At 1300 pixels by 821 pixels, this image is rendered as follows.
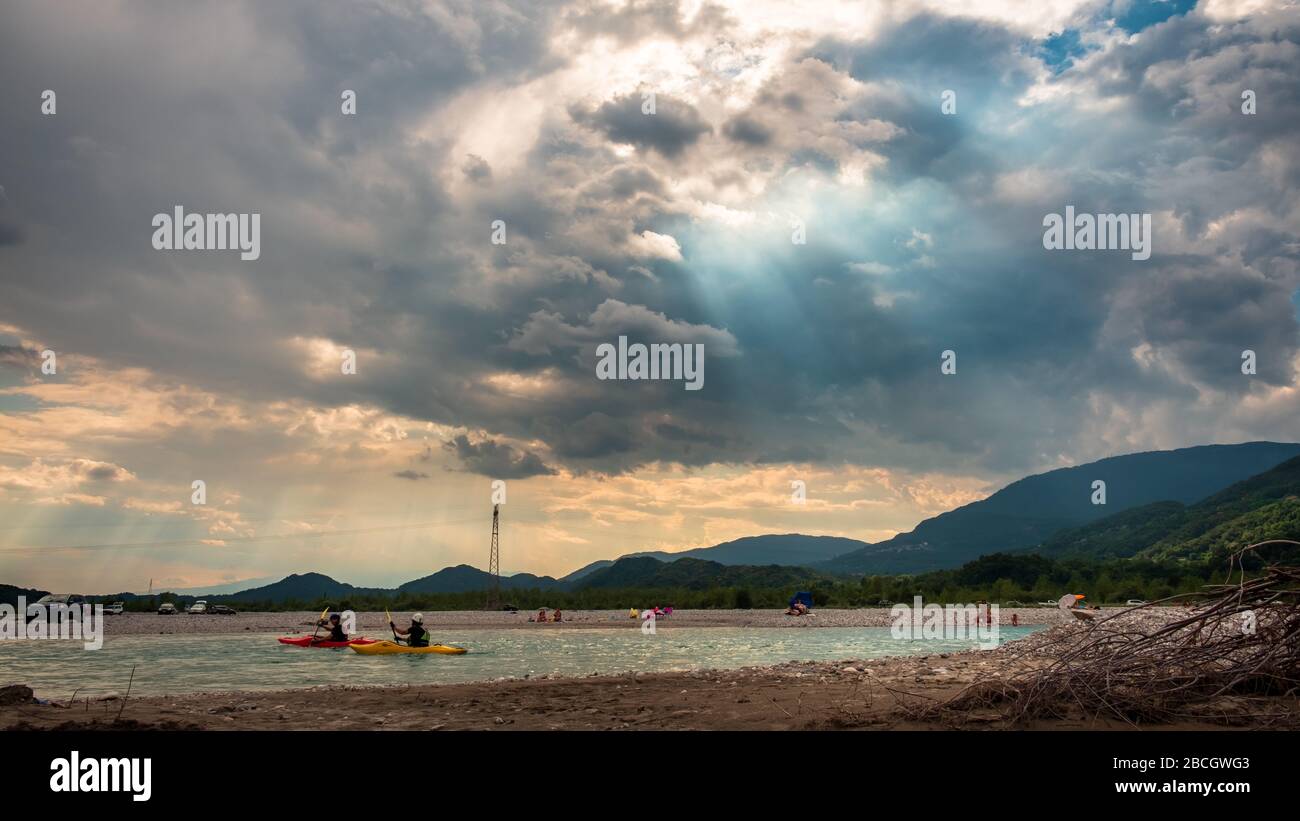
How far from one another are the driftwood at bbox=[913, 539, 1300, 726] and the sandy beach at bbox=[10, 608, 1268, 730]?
1.08 feet

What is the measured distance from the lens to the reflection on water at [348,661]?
101 feet

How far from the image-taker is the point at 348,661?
4078 centimetres

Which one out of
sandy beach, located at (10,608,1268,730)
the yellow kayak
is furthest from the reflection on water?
sandy beach, located at (10,608,1268,730)

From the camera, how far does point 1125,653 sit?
42.8ft

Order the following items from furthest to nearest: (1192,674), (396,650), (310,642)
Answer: (310,642) → (396,650) → (1192,674)

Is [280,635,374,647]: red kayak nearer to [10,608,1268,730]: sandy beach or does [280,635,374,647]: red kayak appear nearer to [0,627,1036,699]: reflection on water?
[0,627,1036,699]: reflection on water

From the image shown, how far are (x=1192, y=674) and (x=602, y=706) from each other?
1105 centimetres

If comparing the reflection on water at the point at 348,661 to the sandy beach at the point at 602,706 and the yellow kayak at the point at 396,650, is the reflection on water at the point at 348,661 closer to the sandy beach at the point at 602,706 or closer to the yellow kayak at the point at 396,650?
the yellow kayak at the point at 396,650

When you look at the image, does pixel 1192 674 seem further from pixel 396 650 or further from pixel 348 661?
pixel 396 650

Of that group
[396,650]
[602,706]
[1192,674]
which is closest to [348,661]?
[396,650]

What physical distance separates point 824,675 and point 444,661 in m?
22.2

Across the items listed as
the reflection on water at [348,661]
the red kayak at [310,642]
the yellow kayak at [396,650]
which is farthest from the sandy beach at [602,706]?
the red kayak at [310,642]
